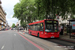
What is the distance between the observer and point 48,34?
13.3m

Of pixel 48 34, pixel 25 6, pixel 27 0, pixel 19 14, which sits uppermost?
pixel 27 0

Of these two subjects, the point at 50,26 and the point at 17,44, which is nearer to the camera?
the point at 17,44

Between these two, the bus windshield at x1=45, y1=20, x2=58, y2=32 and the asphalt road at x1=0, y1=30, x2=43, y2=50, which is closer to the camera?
the asphalt road at x1=0, y1=30, x2=43, y2=50

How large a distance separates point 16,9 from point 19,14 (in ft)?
6.59

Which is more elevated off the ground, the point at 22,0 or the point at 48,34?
the point at 22,0

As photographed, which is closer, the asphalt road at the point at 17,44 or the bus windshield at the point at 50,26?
the asphalt road at the point at 17,44

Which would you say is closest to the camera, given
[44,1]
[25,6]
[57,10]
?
[44,1]

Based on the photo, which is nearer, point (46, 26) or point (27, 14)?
point (46, 26)

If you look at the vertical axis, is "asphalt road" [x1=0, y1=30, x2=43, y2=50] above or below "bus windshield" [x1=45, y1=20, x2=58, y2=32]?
below

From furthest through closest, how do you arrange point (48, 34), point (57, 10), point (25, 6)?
point (25, 6) → point (57, 10) → point (48, 34)

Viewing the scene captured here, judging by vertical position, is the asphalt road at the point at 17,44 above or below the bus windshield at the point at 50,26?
below

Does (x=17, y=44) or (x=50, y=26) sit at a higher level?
(x=50, y=26)

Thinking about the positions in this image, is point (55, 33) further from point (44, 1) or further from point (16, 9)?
point (16, 9)

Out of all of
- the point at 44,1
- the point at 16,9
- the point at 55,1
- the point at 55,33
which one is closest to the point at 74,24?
the point at 55,33
